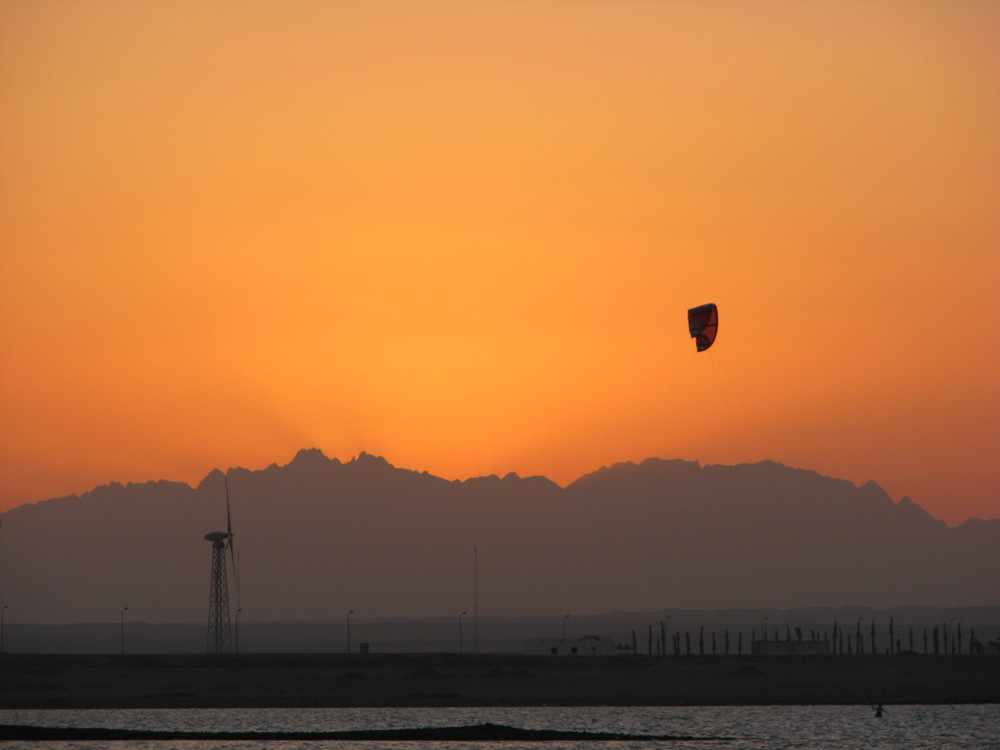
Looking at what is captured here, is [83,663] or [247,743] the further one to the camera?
[83,663]

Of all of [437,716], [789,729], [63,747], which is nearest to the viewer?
[63,747]

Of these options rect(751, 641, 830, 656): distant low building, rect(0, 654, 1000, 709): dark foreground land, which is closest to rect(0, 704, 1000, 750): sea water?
rect(0, 654, 1000, 709): dark foreground land

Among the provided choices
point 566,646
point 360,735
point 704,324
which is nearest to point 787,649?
point 566,646

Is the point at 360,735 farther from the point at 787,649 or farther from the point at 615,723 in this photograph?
the point at 787,649

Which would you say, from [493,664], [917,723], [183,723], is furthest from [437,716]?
[493,664]

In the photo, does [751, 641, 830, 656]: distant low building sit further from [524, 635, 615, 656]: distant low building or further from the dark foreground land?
[524, 635, 615, 656]: distant low building

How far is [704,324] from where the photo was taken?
10100cm

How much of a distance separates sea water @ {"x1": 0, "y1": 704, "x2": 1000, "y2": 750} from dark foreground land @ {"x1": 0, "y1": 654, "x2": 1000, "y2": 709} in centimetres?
397

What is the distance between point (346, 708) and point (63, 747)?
81.3 ft

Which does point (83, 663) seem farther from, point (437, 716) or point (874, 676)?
point (874, 676)

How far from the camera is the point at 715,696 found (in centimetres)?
10694

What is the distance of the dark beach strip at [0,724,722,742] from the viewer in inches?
3145

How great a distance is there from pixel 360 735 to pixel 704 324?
35766mm

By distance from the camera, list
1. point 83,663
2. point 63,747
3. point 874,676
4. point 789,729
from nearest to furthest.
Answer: point 63,747 → point 789,729 → point 874,676 → point 83,663
